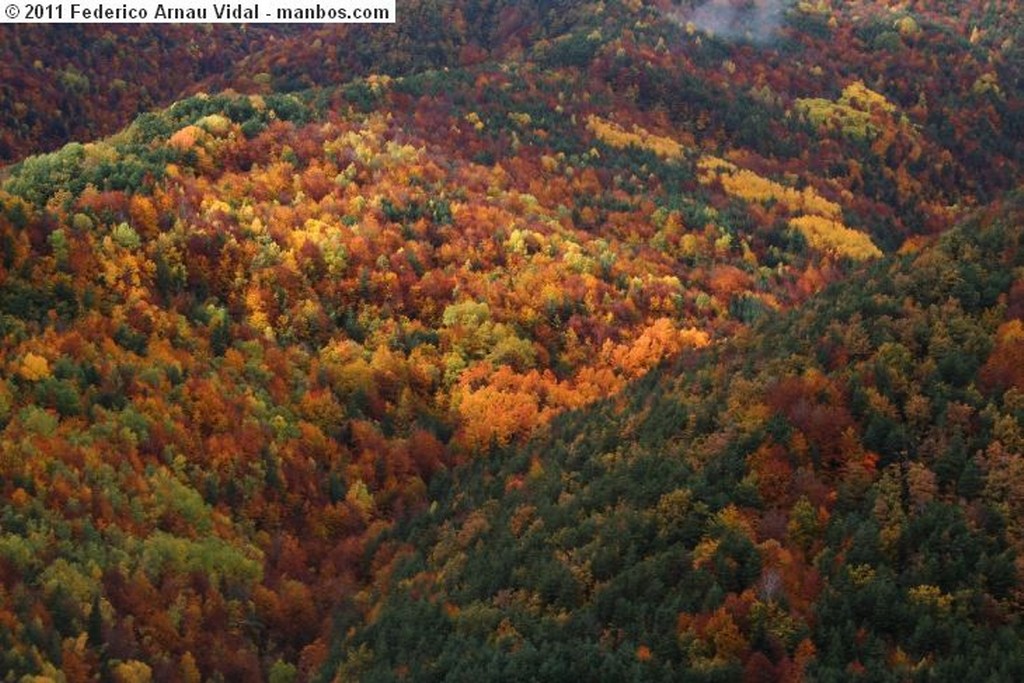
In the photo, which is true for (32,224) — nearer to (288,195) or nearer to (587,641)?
(288,195)

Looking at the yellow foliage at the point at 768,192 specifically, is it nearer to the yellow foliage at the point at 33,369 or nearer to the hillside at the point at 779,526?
the hillside at the point at 779,526

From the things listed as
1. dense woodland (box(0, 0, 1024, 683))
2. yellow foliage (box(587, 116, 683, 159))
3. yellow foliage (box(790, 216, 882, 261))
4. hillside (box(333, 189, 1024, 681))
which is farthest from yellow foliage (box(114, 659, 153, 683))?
yellow foliage (box(587, 116, 683, 159))

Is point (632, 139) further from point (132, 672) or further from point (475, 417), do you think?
point (132, 672)

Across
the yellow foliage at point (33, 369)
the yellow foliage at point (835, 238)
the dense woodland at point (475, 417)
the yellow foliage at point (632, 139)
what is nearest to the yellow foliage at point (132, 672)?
the dense woodland at point (475, 417)

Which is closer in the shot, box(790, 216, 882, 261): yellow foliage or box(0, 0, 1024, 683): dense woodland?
box(0, 0, 1024, 683): dense woodland

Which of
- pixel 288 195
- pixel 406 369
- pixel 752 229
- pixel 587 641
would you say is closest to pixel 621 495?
pixel 587 641

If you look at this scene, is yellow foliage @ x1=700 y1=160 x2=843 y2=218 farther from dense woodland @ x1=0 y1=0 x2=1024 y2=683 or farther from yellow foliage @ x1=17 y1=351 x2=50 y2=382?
yellow foliage @ x1=17 y1=351 x2=50 y2=382
